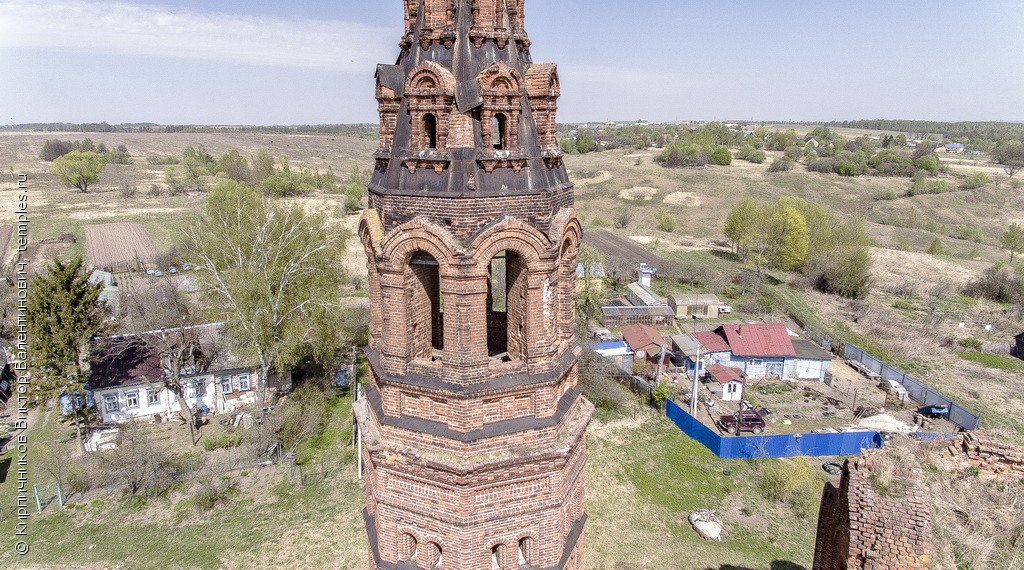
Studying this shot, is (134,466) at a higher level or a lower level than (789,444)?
higher

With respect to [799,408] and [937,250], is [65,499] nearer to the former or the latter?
[799,408]

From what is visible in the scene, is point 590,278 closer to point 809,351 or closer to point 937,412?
point 809,351

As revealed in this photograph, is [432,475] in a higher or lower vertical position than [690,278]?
higher

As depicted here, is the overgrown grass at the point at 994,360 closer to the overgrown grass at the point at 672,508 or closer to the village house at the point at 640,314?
the village house at the point at 640,314

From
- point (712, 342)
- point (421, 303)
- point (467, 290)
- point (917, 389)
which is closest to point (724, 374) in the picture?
point (712, 342)

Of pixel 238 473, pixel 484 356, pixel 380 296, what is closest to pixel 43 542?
pixel 238 473

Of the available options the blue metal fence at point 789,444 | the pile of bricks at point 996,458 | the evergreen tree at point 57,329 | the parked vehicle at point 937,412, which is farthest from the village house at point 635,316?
the pile of bricks at point 996,458

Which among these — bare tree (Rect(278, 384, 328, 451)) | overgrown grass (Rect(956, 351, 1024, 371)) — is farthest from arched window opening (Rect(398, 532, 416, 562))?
overgrown grass (Rect(956, 351, 1024, 371))
